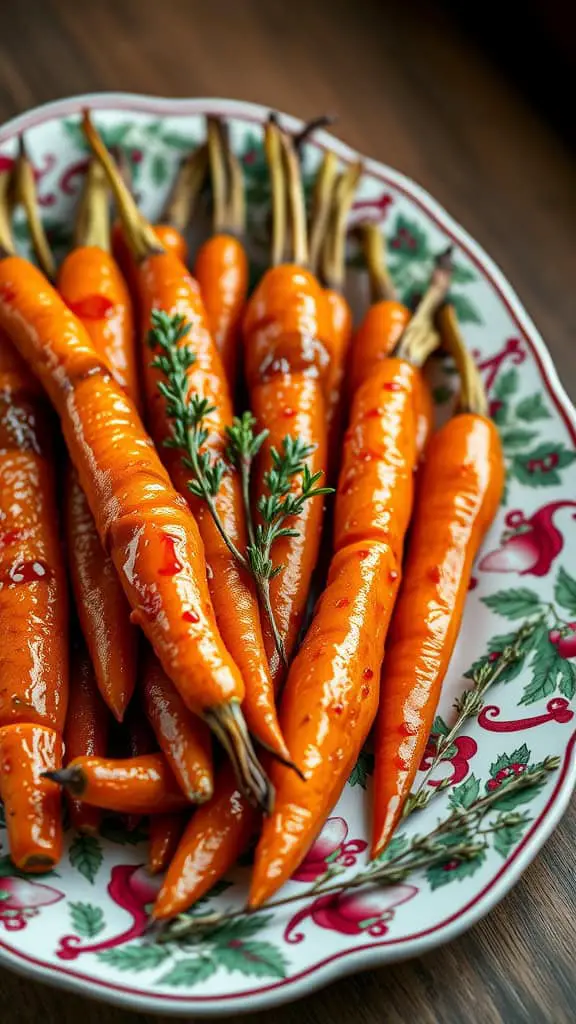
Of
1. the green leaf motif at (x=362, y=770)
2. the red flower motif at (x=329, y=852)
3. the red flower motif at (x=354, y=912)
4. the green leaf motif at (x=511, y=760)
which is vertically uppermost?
the green leaf motif at (x=511, y=760)

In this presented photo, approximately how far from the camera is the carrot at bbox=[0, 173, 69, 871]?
50.5 inches

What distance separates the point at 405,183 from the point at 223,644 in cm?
118

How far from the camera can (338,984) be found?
131 centimetres

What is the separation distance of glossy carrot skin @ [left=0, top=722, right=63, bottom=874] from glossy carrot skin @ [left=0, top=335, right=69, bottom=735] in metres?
0.05

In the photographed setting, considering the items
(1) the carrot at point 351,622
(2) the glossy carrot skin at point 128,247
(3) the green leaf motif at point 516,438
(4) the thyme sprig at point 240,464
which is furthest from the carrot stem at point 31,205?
(3) the green leaf motif at point 516,438

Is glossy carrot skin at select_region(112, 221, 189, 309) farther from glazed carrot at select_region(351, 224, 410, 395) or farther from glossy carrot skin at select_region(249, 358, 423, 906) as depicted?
glossy carrot skin at select_region(249, 358, 423, 906)

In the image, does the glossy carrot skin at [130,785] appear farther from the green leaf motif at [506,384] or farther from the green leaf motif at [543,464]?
the green leaf motif at [506,384]

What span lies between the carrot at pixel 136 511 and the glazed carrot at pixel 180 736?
5 cm

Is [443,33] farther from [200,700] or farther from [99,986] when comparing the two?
[99,986]

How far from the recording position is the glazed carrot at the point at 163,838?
1.30 meters

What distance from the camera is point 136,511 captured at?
1382mm

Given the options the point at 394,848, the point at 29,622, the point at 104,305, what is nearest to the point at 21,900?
the point at 29,622

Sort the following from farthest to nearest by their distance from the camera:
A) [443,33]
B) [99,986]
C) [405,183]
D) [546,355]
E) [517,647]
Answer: [443,33]
[405,183]
[546,355]
[517,647]
[99,986]

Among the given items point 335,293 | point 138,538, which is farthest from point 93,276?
point 138,538
